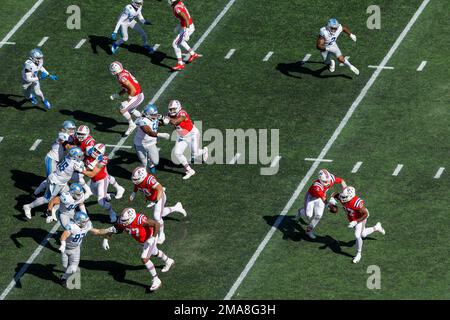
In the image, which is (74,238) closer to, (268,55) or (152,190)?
(152,190)

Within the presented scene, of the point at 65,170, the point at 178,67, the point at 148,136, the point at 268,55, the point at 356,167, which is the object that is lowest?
the point at 178,67

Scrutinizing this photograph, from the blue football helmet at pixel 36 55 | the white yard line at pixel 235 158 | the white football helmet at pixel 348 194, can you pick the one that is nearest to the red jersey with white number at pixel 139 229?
the white football helmet at pixel 348 194

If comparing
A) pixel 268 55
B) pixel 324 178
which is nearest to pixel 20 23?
pixel 268 55

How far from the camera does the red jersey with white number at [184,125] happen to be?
42031 mm

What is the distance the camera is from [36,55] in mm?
44438

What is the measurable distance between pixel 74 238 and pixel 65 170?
330 cm

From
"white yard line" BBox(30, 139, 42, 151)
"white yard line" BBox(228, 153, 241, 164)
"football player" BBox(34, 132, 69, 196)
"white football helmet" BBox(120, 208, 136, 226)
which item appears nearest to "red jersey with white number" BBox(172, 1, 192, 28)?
"white yard line" BBox(228, 153, 241, 164)

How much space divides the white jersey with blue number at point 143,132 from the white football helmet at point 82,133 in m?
1.59

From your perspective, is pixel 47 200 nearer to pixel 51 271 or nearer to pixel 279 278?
pixel 51 271

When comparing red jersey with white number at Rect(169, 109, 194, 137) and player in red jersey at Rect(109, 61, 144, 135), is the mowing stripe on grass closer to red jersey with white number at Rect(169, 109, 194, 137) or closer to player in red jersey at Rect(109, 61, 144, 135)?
red jersey with white number at Rect(169, 109, 194, 137)

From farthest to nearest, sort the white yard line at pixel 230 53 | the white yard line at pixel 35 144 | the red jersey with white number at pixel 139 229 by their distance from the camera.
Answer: the white yard line at pixel 230 53
the white yard line at pixel 35 144
the red jersey with white number at pixel 139 229

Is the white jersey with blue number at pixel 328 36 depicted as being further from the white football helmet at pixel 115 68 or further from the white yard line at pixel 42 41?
the white yard line at pixel 42 41

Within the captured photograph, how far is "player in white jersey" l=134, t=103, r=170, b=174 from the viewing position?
4147 centimetres

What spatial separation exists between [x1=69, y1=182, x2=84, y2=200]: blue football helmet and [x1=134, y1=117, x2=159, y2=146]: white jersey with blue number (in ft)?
11.4
